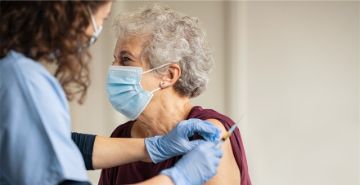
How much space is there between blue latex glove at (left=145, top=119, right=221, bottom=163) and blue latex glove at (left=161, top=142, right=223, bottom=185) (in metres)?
0.17

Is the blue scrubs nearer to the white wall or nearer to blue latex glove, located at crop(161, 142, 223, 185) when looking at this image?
blue latex glove, located at crop(161, 142, 223, 185)

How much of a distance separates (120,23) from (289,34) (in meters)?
1.08

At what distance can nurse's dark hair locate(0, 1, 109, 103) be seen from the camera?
0.98 metres

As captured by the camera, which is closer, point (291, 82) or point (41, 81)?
point (41, 81)

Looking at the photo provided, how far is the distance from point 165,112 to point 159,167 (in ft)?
0.59

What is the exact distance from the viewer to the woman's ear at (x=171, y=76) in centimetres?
158

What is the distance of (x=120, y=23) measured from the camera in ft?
5.31

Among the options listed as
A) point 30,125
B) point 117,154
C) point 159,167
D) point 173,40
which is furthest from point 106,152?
point 30,125

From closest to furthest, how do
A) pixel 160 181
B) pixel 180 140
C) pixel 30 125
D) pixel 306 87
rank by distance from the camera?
pixel 30 125, pixel 160 181, pixel 180 140, pixel 306 87

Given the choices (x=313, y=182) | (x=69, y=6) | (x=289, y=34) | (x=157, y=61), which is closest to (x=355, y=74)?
(x=289, y=34)

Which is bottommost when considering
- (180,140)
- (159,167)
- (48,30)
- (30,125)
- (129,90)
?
(159,167)

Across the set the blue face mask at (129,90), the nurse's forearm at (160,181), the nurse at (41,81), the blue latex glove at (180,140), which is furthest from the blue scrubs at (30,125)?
the blue face mask at (129,90)

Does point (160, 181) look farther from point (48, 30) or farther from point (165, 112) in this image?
point (165, 112)

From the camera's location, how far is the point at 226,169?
149cm
